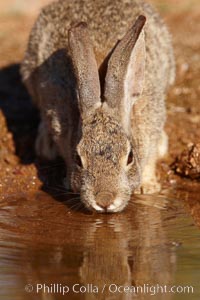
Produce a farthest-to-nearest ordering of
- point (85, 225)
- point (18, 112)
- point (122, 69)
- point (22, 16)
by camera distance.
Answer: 1. point (22, 16)
2. point (18, 112)
3. point (122, 69)
4. point (85, 225)

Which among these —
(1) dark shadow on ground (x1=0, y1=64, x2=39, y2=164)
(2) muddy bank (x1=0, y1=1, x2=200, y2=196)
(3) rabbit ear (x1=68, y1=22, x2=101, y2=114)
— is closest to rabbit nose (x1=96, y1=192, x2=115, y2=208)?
(3) rabbit ear (x1=68, y1=22, x2=101, y2=114)

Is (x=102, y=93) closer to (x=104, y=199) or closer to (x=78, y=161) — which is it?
(x=78, y=161)

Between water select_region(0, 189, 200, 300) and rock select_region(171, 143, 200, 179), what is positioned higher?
rock select_region(171, 143, 200, 179)

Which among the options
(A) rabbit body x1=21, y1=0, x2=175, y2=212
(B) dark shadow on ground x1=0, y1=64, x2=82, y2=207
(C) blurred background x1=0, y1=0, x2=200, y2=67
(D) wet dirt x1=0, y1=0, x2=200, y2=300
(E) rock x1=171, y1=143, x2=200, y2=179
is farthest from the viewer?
(C) blurred background x1=0, y1=0, x2=200, y2=67

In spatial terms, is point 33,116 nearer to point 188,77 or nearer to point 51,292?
point 188,77


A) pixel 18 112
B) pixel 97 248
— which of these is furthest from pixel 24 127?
pixel 97 248

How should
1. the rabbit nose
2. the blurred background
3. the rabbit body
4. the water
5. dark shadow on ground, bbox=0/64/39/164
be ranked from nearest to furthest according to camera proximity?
1. the water
2. the rabbit nose
3. the rabbit body
4. dark shadow on ground, bbox=0/64/39/164
5. the blurred background

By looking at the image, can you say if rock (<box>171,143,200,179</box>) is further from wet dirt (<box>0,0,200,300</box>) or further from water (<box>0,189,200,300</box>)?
water (<box>0,189,200,300</box>)
